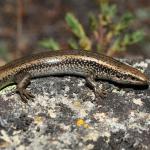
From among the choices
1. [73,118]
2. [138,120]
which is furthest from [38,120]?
[138,120]

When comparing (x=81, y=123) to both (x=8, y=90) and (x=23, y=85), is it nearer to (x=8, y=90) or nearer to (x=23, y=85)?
(x=23, y=85)

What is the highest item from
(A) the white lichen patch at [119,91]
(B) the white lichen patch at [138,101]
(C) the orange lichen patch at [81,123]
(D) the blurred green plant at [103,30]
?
(D) the blurred green plant at [103,30]

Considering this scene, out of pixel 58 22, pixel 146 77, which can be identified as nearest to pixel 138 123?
pixel 146 77

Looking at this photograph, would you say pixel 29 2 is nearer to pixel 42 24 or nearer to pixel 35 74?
pixel 42 24

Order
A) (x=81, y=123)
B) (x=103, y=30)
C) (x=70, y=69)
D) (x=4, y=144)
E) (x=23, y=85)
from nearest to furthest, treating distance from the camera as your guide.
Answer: (x=4, y=144) < (x=81, y=123) < (x=23, y=85) < (x=70, y=69) < (x=103, y=30)

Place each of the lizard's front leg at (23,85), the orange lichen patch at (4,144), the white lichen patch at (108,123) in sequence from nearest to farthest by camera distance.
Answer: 1. the orange lichen patch at (4,144)
2. the white lichen patch at (108,123)
3. the lizard's front leg at (23,85)

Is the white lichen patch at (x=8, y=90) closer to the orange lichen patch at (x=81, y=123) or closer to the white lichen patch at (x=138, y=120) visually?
the orange lichen patch at (x=81, y=123)

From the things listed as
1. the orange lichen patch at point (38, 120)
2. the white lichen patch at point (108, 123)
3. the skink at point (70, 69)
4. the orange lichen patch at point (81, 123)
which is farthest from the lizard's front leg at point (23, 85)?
the white lichen patch at point (108, 123)
